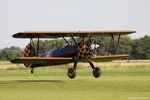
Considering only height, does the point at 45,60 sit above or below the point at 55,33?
below

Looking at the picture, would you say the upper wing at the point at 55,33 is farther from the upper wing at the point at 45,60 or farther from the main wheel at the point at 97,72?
the main wheel at the point at 97,72

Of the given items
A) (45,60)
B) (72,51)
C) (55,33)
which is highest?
(55,33)

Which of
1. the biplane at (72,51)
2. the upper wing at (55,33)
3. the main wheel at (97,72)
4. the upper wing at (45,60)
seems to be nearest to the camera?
the upper wing at (45,60)

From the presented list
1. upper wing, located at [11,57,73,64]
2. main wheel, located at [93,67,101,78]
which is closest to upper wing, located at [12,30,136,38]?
upper wing, located at [11,57,73,64]

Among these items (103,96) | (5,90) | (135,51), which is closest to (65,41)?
(5,90)

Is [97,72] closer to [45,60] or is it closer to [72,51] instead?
[72,51]

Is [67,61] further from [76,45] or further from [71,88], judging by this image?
[71,88]

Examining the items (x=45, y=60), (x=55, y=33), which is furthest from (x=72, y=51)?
(x=45, y=60)

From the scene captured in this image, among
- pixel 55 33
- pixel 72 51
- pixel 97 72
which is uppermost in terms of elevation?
pixel 55 33

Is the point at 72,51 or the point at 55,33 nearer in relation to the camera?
the point at 72,51

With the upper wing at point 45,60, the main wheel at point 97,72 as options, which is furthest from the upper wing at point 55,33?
the main wheel at point 97,72

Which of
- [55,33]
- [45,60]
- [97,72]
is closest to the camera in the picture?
[45,60]

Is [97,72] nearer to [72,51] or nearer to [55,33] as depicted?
[72,51]

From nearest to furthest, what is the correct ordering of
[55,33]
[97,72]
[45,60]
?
1. [45,60]
2. [97,72]
3. [55,33]
